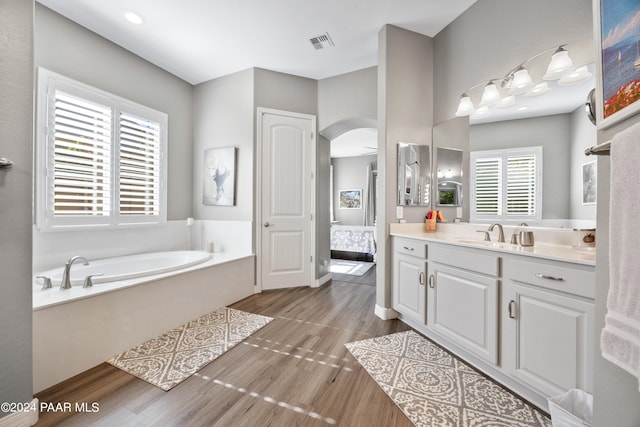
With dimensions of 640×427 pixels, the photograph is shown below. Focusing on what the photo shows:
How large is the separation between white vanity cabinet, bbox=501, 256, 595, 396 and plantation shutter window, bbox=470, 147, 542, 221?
0.71 metres

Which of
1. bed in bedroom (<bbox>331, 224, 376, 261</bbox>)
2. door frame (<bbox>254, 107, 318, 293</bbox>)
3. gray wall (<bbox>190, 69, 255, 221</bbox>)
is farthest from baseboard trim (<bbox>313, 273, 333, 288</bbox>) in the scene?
bed in bedroom (<bbox>331, 224, 376, 261</bbox>)

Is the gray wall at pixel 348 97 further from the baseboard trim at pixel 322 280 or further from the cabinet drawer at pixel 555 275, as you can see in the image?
the cabinet drawer at pixel 555 275

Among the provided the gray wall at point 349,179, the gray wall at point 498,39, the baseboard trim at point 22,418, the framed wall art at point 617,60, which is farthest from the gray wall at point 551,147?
the gray wall at point 349,179

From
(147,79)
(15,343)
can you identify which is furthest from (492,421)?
(147,79)

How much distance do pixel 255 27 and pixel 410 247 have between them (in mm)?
2700

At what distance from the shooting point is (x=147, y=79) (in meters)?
3.29

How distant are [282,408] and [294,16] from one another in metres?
3.19

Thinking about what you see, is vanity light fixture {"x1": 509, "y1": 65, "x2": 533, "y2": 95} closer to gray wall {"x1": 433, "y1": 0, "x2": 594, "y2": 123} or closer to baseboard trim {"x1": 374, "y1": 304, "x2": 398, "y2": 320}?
gray wall {"x1": 433, "y1": 0, "x2": 594, "y2": 123}

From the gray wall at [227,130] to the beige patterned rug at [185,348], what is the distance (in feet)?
4.49

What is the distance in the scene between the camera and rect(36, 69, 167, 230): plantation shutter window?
7.74 ft

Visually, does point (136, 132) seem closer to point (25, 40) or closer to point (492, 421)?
point (25, 40)

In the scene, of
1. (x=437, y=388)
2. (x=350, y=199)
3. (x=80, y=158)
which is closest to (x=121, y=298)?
(x=80, y=158)

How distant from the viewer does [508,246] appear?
1696 millimetres

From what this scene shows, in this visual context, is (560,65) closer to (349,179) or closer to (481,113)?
(481,113)
